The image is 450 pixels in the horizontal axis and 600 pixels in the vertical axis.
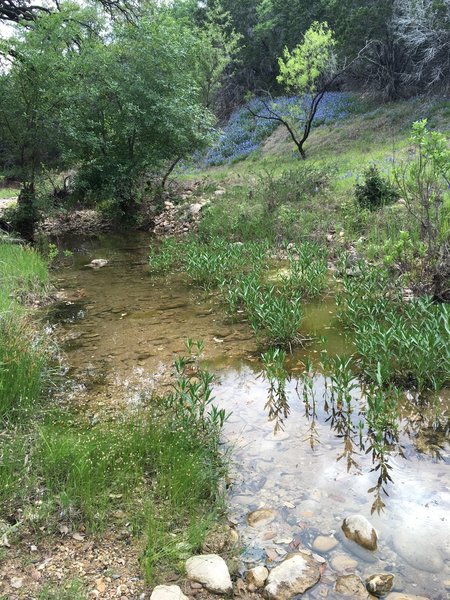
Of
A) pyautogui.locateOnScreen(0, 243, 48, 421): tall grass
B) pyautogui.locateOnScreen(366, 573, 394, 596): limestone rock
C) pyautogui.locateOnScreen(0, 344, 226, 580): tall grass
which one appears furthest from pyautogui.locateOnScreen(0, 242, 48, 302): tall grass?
pyautogui.locateOnScreen(366, 573, 394, 596): limestone rock

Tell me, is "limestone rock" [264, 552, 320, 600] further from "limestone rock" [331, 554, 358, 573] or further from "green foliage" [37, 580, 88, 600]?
"green foliage" [37, 580, 88, 600]

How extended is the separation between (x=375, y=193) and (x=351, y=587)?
33.0 ft

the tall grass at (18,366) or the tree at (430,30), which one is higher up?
the tree at (430,30)

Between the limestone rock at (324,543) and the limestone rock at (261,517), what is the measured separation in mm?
337

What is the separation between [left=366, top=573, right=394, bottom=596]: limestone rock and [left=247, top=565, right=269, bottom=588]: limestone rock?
0.55 metres

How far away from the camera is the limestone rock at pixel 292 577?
244cm

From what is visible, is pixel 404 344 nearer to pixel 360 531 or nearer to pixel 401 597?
pixel 360 531

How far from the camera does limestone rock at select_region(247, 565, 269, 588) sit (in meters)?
2.53

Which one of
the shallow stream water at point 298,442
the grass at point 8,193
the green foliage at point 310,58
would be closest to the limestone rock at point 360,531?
the shallow stream water at point 298,442

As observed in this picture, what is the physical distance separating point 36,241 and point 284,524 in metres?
12.8

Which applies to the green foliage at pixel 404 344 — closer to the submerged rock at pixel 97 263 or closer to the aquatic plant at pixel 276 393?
the aquatic plant at pixel 276 393

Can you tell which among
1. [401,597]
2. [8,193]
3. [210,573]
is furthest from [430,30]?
[210,573]

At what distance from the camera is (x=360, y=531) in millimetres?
2771

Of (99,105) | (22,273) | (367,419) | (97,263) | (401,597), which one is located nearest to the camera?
(401,597)
